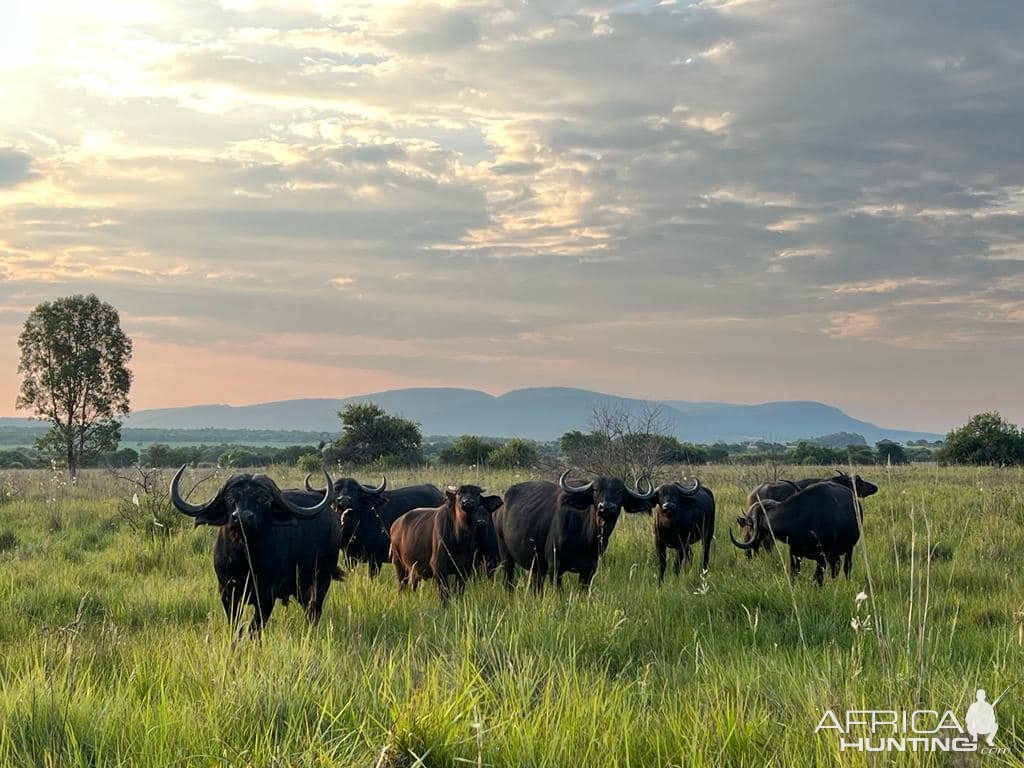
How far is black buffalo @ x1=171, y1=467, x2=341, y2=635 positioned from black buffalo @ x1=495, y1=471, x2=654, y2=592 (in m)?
3.03

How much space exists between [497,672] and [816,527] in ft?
22.7

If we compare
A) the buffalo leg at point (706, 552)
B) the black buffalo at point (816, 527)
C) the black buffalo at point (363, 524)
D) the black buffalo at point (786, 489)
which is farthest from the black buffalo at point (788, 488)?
the black buffalo at point (363, 524)

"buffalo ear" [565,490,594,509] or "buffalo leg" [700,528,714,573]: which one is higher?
"buffalo ear" [565,490,594,509]

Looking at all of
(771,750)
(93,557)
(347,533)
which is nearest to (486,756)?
(771,750)

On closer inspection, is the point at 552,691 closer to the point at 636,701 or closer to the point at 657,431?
the point at 636,701

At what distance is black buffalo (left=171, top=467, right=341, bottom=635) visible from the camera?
24.3 ft

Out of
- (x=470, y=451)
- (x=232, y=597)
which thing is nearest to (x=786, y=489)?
(x=232, y=597)

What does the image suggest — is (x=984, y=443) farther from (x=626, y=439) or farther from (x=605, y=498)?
(x=605, y=498)

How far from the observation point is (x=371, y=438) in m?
40.9

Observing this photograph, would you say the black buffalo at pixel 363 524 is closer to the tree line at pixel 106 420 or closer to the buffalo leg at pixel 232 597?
the buffalo leg at pixel 232 597

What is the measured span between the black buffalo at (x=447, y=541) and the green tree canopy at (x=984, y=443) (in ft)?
141

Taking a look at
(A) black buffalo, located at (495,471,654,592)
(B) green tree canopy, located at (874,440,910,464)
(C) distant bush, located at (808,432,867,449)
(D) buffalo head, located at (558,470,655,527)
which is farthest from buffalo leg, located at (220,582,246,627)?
(C) distant bush, located at (808,432,867,449)

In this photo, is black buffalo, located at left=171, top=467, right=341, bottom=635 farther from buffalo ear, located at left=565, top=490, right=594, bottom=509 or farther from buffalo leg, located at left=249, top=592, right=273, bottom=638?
buffalo ear, located at left=565, top=490, right=594, bottom=509

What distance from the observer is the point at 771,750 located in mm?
3939
